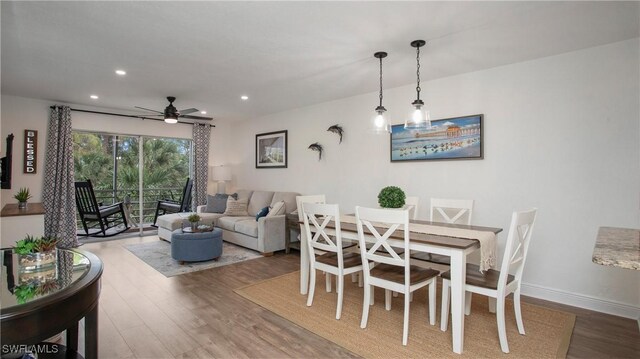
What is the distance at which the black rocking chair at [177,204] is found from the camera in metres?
6.92

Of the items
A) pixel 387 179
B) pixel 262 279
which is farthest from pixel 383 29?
pixel 262 279

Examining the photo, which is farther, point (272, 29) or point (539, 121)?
point (539, 121)

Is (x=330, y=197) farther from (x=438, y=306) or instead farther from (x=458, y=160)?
(x=438, y=306)

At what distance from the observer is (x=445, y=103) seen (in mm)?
3939

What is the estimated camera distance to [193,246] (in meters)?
4.39

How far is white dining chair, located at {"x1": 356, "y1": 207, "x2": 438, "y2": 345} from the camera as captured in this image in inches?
93.9

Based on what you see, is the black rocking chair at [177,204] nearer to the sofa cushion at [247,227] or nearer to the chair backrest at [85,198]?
the chair backrest at [85,198]

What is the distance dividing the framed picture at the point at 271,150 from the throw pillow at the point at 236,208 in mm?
935

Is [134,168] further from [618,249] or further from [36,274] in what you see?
[618,249]

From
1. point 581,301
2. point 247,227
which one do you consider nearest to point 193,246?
point 247,227

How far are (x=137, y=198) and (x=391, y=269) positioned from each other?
227 inches

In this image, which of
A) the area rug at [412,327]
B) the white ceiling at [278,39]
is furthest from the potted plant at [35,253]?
the area rug at [412,327]

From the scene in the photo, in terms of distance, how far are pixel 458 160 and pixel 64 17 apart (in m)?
3.96

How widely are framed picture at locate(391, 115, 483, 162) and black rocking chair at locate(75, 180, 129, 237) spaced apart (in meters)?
5.37
